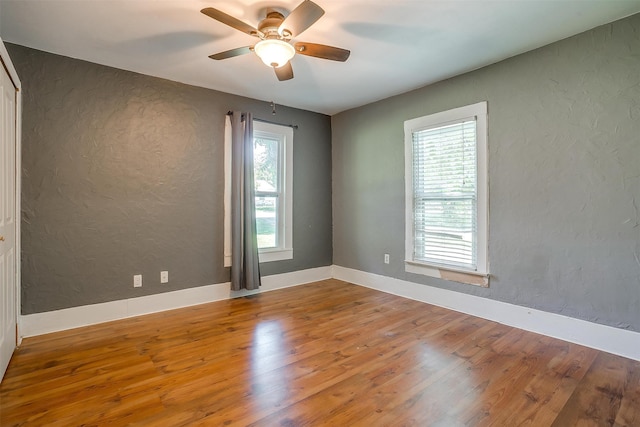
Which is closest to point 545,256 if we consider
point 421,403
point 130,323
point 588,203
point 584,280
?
point 584,280

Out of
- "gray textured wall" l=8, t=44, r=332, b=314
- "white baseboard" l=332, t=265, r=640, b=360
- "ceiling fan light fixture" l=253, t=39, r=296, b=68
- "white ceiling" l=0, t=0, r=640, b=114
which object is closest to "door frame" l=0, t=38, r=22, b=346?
"gray textured wall" l=8, t=44, r=332, b=314

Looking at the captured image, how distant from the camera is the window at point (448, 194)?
125 inches

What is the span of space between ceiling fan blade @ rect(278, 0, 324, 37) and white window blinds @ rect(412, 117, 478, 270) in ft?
6.75

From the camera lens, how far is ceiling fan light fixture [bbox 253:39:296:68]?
2.17 metres

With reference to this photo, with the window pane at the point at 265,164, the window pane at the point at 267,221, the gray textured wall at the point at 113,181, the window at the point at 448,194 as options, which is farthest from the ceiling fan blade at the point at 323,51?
the window pane at the point at 267,221

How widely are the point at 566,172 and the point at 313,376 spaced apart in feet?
8.48

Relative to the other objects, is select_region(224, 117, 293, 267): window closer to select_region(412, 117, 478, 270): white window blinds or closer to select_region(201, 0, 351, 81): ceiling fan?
select_region(412, 117, 478, 270): white window blinds

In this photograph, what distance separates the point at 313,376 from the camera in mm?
2076

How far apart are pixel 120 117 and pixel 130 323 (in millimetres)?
2012

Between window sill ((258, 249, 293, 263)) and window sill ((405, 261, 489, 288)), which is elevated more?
window sill ((258, 249, 293, 263))

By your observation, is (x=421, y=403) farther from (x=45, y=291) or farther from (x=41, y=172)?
(x=41, y=172)

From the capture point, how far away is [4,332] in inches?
84.0

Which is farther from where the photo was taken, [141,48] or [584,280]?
[141,48]

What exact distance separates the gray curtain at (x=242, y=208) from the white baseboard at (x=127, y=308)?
245 millimetres
